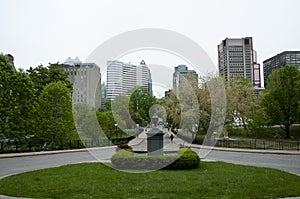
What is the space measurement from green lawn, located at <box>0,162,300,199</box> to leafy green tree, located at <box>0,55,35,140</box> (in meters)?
15.6

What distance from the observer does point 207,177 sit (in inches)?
461

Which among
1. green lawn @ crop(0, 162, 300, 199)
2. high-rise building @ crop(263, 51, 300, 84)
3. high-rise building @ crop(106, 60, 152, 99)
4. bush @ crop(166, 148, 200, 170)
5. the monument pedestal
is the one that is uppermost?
high-rise building @ crop(263, 51, 300, 84)

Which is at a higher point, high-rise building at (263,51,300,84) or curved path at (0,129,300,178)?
high-rise building at (263,51,300,84)

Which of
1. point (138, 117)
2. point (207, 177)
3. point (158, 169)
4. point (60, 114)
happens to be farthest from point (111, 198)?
point (138, 117)

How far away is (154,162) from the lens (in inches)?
540

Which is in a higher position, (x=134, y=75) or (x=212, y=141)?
(x=134, y=75)

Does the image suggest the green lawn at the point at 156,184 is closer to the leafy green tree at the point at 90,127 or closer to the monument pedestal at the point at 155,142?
the monument pedestal at the point at 155,142

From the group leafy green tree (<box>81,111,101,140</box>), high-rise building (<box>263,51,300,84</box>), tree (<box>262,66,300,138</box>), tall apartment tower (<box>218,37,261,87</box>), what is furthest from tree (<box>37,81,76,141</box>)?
high-rise building (<box>263,51,300,84</box>)

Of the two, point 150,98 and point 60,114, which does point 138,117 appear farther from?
point 60,114

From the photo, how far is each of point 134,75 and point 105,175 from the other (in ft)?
124

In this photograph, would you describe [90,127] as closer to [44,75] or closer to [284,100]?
[44,75]

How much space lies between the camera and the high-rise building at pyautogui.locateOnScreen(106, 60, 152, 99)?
131 feet

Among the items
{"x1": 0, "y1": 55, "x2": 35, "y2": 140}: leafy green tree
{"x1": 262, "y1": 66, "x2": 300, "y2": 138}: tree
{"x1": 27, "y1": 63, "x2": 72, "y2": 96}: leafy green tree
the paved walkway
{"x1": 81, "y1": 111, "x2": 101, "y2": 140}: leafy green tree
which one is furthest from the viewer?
{"x1": 262, "y1": 66, "x2": 300, "y2": 138}: tree

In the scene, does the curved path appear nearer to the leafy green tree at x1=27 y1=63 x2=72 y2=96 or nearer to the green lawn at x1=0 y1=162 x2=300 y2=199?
the green lawn at x1=0 y1=162 x2=300 y2=199
